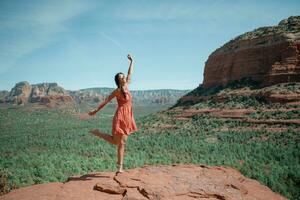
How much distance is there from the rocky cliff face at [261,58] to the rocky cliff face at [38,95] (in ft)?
296

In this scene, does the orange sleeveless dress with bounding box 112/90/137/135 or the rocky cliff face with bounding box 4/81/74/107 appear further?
the rocky cliff face with bounding box 4/81/74/107

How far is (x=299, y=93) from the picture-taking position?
3709 cm

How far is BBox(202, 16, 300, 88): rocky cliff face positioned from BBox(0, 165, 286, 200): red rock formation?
134 feet

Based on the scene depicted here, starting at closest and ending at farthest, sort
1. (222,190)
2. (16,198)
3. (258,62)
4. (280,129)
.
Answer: (16,198), (222,190), (280,129), (258,62)

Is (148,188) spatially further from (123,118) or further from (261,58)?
(261,58)

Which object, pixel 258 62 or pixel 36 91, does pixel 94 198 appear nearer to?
pixel 258 62

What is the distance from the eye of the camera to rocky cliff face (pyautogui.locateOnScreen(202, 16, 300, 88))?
1718 inches

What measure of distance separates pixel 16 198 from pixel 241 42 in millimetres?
55417

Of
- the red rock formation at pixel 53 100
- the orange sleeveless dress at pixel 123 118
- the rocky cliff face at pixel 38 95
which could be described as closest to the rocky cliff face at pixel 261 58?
the orange sleeveless dress at pixel 123 118

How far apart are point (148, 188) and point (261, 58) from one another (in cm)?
4792

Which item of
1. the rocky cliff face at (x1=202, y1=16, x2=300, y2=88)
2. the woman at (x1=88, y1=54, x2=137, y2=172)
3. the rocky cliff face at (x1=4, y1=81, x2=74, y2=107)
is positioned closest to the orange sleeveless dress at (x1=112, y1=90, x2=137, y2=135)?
the woman at (x1=88, y1=54, x2=137, y2=172)

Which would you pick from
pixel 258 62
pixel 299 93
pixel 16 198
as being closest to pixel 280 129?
pixel 299 93

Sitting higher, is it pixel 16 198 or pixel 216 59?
pixel 216 59

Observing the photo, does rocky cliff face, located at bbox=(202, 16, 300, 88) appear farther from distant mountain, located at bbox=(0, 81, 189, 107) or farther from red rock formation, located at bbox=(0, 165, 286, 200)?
distant mountain, located at bbox=(0, 81, 189, 107)
